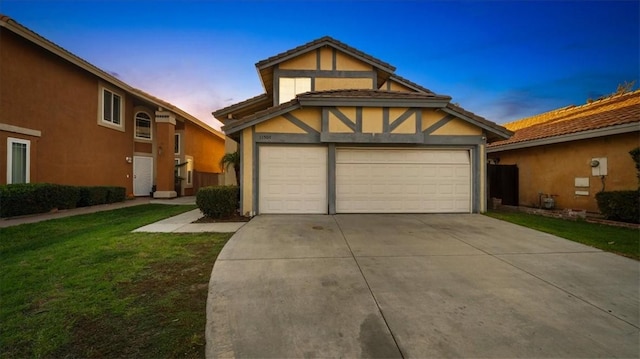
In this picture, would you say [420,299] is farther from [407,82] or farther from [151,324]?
[407,82]

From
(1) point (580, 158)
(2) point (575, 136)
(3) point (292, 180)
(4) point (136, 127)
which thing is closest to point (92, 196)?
(4) point (136, 127)

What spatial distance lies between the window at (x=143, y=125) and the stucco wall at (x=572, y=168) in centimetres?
2110

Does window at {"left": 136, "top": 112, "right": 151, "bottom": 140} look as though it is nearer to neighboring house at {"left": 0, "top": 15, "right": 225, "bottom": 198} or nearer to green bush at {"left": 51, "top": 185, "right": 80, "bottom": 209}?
neighboring house at {"left": 0, "top": 15, "right": 225, "bottom": 198}

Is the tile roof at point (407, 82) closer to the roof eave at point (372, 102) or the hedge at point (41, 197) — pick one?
the roof eave at point (372, 102)

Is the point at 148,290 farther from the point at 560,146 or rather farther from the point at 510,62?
the point at 510,62

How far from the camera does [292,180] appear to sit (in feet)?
29.0

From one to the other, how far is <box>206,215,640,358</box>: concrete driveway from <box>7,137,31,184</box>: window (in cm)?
1063

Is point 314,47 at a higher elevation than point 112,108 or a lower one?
higher

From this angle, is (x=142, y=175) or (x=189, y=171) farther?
(x=189, y=171)

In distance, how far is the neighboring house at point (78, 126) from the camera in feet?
32.2

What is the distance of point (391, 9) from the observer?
1063 centimetres

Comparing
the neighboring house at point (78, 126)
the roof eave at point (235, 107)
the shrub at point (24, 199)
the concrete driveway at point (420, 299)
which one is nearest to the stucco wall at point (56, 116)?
the neighboring house at point (78, 126)

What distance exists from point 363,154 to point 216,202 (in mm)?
5107

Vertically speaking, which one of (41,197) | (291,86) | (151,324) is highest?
(291,86)
